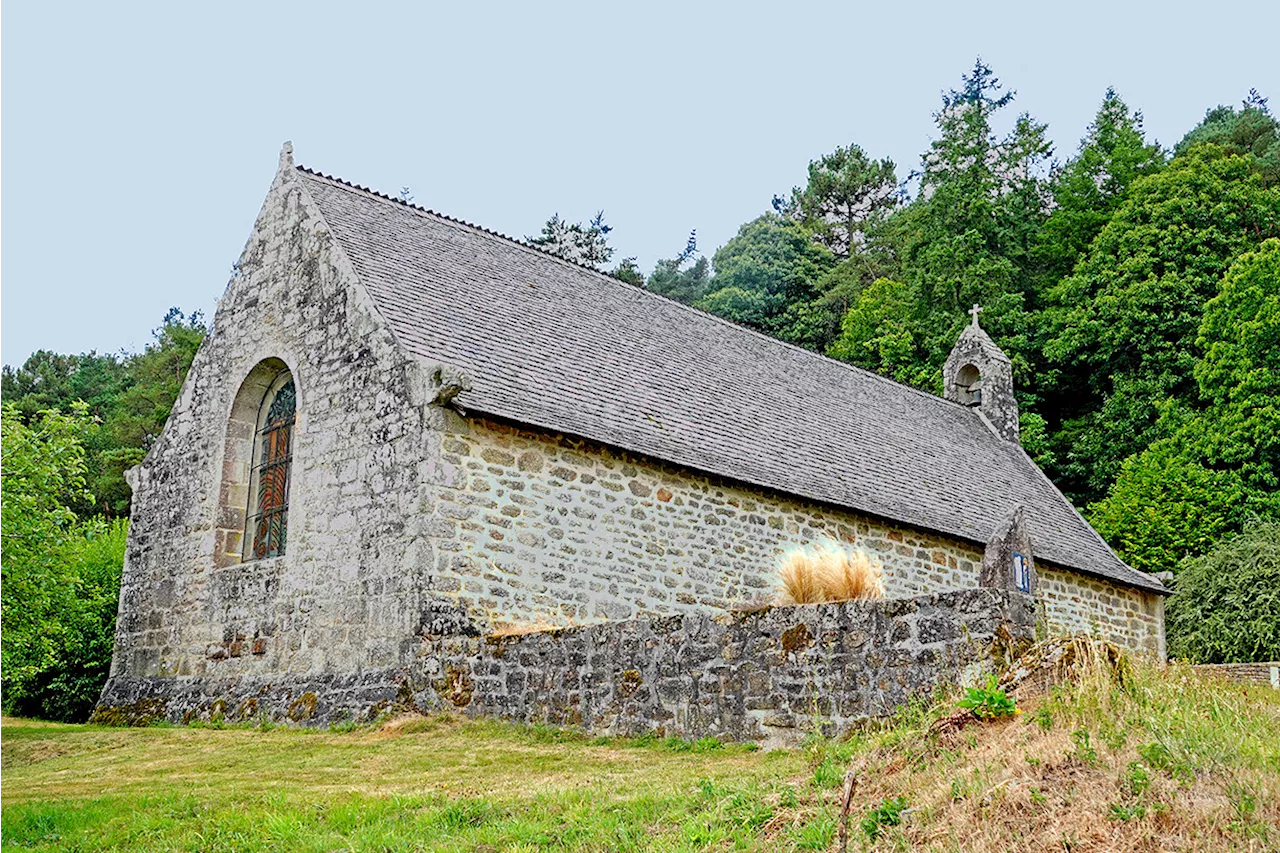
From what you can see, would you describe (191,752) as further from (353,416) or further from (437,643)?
(353,416)

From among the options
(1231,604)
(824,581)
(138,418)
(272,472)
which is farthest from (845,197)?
(824,581)

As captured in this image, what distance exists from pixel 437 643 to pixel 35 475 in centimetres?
450

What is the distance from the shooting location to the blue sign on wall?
11312mm

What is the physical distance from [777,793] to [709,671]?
2.98m

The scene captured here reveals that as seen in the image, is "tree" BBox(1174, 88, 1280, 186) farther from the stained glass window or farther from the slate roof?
the stained glass window

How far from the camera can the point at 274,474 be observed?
1520cm

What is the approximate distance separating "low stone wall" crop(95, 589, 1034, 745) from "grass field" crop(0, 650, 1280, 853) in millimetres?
352

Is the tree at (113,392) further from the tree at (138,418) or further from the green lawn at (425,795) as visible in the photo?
the green lawn at (425,795)

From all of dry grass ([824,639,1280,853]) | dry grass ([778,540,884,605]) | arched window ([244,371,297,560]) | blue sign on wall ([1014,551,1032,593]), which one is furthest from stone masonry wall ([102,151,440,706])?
dry grass ([824,639,1280,853])

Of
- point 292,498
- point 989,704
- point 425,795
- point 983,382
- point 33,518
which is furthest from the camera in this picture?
point 983,382

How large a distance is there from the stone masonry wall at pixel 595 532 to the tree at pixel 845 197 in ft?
129

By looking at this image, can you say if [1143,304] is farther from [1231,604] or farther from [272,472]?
[272,472]

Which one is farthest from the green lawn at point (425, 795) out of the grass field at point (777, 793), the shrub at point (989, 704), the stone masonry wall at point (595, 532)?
the stone masonry wall at point (595, 532)

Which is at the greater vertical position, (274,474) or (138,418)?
(138,418)
